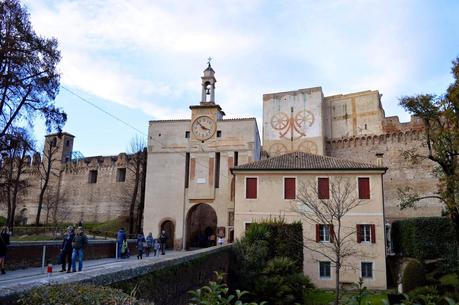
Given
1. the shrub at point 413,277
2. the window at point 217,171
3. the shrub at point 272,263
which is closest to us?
the shrub at point 272,263

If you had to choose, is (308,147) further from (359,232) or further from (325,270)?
(325,270)

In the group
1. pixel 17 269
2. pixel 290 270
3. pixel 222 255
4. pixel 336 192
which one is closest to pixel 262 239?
pixel 290 270

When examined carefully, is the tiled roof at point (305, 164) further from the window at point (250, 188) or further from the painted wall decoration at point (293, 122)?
the painted wall decoration at point (293, 122)

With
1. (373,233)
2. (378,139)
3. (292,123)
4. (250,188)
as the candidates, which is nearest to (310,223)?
(373,233)

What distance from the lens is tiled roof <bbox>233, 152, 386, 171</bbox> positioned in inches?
993

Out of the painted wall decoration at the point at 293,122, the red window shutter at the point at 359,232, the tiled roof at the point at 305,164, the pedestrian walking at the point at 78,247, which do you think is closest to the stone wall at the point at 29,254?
the pedestrian walking at the point at 78,247

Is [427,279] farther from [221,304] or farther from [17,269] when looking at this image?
[221,304]

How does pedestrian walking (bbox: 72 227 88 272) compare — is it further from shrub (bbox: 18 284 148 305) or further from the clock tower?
the clock tower

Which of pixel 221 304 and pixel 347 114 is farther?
pixel 347 114

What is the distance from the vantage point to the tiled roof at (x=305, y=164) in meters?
25.2

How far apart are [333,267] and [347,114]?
23835mm

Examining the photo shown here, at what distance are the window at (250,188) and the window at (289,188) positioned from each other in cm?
203

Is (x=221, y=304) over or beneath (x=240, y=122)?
beneath

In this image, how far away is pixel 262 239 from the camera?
857 inches
